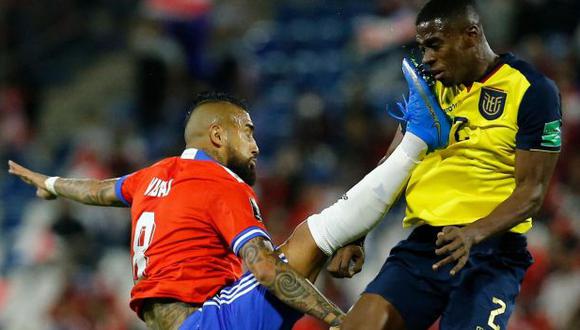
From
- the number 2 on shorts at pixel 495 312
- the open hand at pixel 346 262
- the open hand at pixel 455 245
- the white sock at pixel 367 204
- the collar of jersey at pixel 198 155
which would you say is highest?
the collar of jersey at pixel 198 155

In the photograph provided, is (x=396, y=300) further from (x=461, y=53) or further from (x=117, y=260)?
(x=117, y=260)

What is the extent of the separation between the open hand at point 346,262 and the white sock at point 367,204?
0.07m

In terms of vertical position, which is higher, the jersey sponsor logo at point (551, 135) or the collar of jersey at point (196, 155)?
the collar of jersey at point (196, 155)

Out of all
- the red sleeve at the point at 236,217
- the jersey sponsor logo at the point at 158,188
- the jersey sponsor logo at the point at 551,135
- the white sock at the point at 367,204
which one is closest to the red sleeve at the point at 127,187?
the jersey sponsor logo at the point at 158,188

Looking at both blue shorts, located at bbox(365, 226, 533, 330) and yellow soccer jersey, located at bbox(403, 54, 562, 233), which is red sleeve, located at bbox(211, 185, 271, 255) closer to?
blue shorts, located at bbox(365, 226, 533, 330)

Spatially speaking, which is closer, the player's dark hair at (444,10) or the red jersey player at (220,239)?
the player's dark hair at (444,10)

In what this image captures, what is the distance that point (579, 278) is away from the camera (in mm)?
6945

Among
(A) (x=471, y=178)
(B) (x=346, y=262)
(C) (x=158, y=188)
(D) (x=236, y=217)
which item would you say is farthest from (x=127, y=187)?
(A) (x=471, y=178)

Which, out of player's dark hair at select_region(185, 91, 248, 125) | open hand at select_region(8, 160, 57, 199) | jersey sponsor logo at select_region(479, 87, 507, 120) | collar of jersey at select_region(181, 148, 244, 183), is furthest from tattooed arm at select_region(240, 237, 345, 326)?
open hand at select_region(8, 160, 57, 199)

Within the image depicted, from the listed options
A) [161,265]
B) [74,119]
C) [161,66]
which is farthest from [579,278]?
[74,119]

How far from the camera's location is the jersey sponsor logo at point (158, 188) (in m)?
4.46

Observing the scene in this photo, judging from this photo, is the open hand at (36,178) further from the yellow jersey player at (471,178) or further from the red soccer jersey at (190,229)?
the yellow jersey player at (471,178)

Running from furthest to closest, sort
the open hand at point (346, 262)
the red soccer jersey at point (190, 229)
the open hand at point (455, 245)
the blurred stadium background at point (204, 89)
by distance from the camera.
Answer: the blurred stadium background at point (204, 89)
the open hand at point (346, 262)
the red soccer jersey at point (190, 229)
the open hand at point (455, 245)

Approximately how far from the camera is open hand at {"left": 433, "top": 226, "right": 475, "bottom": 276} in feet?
12.3
